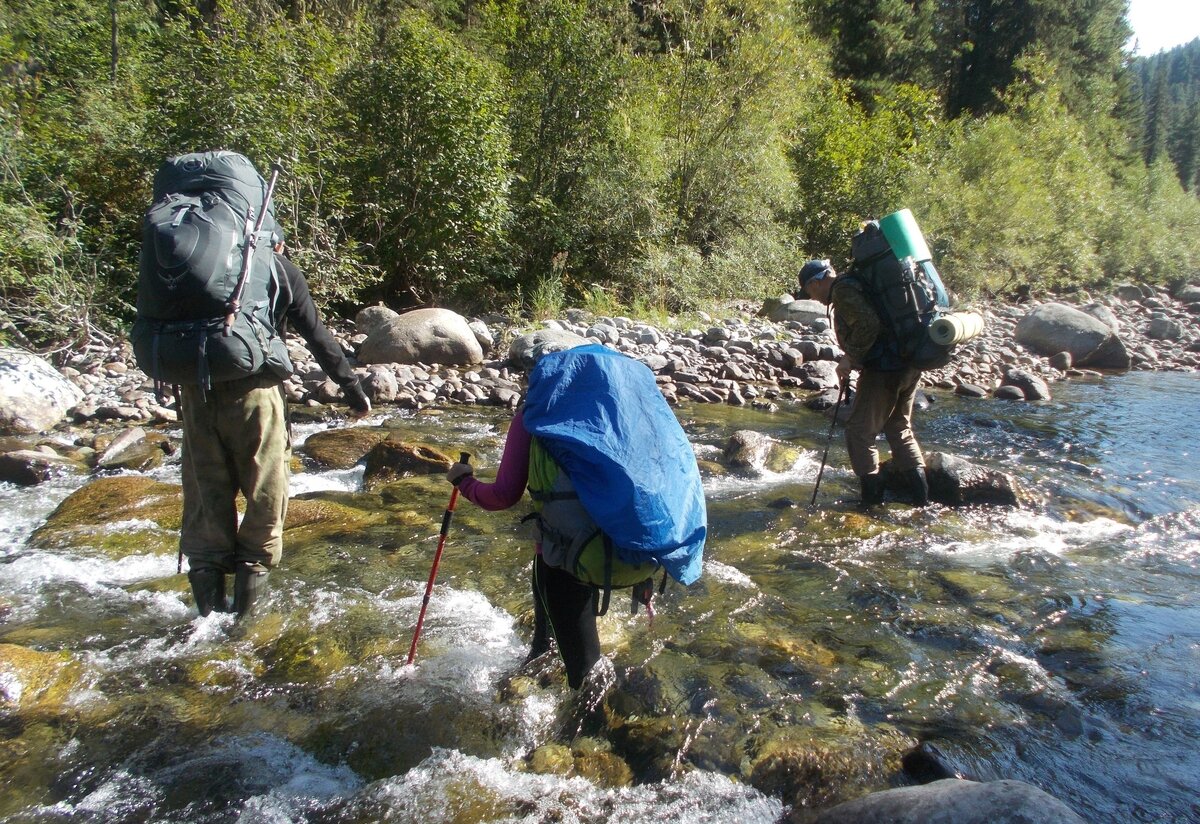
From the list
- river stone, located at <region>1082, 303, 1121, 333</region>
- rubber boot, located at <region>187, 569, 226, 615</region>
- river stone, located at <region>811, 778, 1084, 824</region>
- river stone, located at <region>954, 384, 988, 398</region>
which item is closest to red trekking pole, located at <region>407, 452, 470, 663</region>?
rubber boot, located at <region>187, 569, 226, 615</region>

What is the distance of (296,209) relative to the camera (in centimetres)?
1323

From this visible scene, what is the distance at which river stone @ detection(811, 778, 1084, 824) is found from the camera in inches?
107

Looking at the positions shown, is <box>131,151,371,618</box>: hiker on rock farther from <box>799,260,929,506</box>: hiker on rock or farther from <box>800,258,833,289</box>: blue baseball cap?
<box>800,258,833,289</box>: blue baseball cap

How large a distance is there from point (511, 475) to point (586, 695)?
52.1 inches

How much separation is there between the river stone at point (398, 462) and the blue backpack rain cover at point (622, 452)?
481 cm

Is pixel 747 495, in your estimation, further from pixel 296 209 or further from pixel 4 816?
pixel 296 209

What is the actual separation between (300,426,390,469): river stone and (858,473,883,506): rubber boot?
15.6 feet

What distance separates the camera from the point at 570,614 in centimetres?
349

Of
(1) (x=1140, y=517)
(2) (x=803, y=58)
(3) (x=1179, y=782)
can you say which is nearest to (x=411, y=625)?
(3) (x=1179, y=782)

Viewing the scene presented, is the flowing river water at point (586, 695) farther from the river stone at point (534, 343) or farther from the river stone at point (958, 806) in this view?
the river stone at point (534, 343)

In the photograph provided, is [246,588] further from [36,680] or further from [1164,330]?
[1164,330]

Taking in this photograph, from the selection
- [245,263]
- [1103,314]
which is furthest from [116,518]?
[1103,314]

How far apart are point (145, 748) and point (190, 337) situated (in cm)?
181

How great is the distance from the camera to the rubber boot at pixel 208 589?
423 cm
